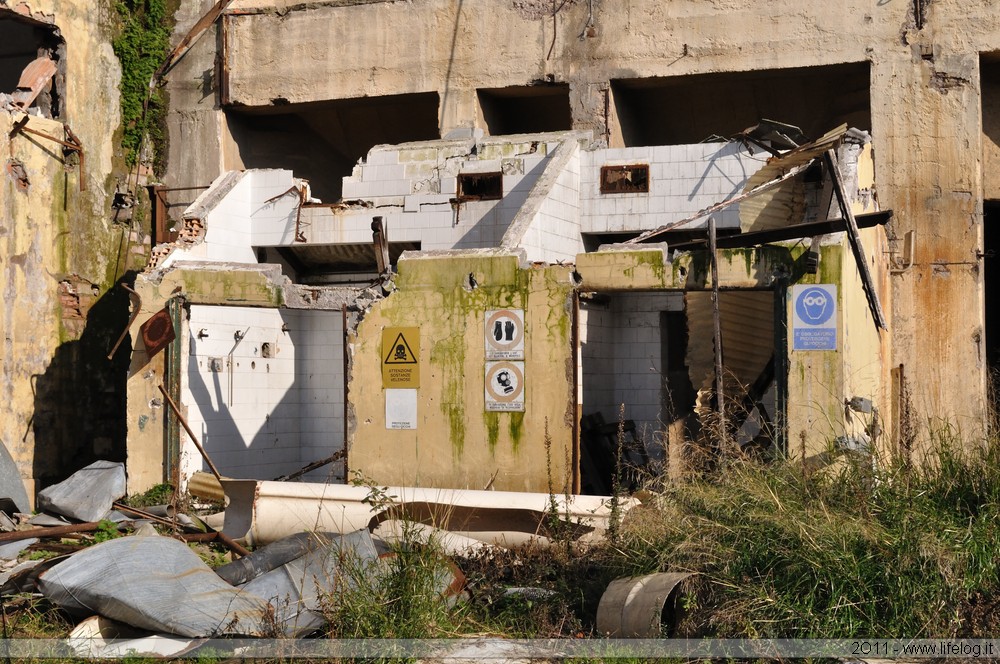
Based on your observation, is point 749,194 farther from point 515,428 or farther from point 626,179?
point 515,428

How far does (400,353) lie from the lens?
43.1 ft

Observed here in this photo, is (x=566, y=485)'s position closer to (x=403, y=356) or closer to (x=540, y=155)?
(x=403, y=356)

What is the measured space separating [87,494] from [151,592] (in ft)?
19.0

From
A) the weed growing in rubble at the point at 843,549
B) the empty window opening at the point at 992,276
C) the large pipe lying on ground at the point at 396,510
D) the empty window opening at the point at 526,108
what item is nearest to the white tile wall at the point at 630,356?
the large pipe lying on ground at the point at 396,510

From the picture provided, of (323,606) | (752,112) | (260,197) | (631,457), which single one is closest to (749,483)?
(323,606)

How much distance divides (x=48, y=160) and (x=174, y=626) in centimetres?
1085

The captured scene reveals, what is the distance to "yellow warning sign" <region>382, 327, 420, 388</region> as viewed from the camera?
13047 mm

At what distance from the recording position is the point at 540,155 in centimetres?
1684

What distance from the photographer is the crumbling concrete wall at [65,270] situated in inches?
631

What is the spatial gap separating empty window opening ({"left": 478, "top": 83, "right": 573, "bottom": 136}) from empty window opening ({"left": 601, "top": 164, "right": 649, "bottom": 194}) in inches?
117

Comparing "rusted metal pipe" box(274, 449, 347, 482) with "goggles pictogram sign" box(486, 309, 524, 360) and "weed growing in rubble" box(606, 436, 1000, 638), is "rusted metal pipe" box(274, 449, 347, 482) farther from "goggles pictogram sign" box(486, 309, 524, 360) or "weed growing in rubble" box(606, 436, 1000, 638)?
"weed growing in rubble" box(606, 436, 1000, 638)

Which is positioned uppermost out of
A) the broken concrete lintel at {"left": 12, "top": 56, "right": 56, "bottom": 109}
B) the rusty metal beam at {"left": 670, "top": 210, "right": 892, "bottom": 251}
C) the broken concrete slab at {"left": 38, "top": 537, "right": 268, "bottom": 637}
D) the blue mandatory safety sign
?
the broken concrete lintel at {"left": 12, "top": 56, "right": 56, "bottom": 109}

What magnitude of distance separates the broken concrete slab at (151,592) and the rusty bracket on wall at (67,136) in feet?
31.3

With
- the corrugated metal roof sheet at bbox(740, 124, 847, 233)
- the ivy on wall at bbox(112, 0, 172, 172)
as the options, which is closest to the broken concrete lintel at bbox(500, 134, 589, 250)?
the corrugated metal roof sheet at bbox(740, 124, 847, 233)
